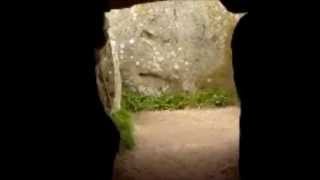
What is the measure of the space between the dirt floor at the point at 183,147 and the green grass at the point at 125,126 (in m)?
0.14

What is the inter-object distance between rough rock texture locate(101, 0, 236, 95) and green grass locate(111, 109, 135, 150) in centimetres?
187

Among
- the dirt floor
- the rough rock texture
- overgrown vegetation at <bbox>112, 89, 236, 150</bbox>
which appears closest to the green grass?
the dirt floor

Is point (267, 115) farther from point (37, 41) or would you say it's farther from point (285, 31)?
point (37, 41)

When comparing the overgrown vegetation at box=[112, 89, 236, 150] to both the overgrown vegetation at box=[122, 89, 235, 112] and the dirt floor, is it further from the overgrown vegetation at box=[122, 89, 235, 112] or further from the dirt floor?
the dirt floor

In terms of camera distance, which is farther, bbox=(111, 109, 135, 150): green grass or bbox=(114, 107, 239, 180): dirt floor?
bbox=(111, 109, 135, 150): green grass

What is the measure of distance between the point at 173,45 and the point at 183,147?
16.3 feet

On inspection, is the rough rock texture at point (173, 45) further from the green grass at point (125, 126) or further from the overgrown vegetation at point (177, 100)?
the green grass at point (125, 126)

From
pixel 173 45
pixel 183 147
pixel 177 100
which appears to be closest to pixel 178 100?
pixel 177 100

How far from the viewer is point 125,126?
11961 millimetres

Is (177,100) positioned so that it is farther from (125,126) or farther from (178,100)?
(125,126)

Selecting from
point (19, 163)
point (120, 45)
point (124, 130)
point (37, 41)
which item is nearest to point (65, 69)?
point (37, 41)

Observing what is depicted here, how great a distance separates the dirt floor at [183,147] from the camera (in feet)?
Answer: 30.5

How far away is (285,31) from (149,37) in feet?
30.0

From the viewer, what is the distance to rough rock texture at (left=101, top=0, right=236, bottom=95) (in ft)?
50.1
